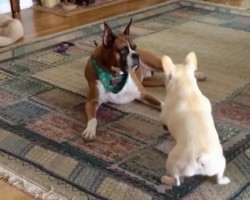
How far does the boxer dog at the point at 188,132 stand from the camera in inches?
71.8

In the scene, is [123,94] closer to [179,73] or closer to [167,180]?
[179,73]

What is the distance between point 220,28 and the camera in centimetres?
410

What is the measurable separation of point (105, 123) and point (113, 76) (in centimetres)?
25

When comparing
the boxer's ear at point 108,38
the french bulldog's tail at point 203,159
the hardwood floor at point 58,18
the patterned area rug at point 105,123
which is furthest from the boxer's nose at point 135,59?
the hardwood floor at point 58,18

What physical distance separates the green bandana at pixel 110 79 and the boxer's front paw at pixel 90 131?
229 millimetres

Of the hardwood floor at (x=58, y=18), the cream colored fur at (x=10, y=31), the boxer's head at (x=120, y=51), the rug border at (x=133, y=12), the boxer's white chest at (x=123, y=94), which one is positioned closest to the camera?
the boxer's head at (x=120, y=51)

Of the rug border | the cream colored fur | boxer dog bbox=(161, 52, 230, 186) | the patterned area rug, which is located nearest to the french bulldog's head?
boxer dog bbox=(161, 52, 230, 186)

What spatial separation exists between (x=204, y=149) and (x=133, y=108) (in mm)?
931

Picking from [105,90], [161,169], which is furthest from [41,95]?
[161,169]

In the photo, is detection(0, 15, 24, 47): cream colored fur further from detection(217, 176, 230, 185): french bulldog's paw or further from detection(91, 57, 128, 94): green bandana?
detection(217, 176, 230, 185): french bulldog's paw

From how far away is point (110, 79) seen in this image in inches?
101

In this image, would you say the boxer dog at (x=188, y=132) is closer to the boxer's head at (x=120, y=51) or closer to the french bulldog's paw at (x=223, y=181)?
the french bulldog's paw at (x=223, y=181)

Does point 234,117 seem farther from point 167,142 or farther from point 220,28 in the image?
point 220,28

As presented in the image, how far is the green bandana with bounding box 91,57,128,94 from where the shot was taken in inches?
101
